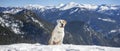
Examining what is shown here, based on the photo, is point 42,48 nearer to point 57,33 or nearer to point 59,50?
point 59,50

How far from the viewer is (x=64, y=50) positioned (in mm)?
11672

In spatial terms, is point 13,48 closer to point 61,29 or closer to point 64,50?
point 64,50

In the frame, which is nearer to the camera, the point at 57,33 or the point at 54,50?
the point at 54,50

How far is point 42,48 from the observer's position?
471 inches

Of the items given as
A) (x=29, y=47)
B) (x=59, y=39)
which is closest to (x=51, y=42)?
(x=59, y=39)

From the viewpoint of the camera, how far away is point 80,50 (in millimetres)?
11633

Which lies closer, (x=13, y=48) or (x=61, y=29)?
(x=13, y=48)

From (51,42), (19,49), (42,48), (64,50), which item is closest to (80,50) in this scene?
(64,50)

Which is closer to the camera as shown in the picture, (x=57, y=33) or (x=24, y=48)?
(x=24, y=48)

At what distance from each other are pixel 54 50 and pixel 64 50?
37cm

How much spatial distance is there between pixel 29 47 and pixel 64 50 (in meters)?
1.35

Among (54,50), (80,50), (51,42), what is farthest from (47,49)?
(51,42)

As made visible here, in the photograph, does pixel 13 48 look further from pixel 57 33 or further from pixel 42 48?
pixel 57 33

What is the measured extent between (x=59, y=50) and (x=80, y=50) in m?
0.70
